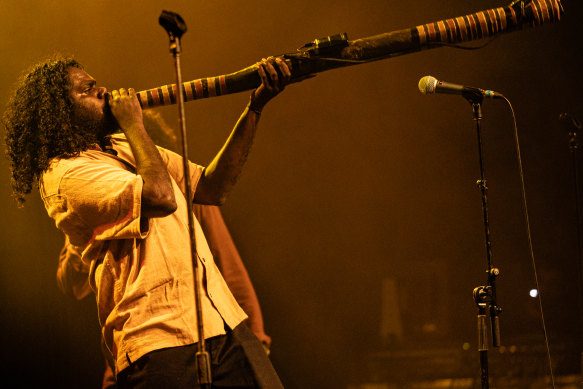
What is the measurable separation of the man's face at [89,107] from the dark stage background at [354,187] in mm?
2081

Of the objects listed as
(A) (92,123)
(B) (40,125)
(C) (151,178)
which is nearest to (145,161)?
(C) (151,178)

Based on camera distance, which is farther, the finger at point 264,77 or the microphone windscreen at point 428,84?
the microphone windscreen at point 428,84

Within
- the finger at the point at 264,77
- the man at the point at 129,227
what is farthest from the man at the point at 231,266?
the finger at the point at 264,77

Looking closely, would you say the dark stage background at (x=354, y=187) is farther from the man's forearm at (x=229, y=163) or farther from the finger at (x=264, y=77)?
the finger at (x=264, y=77)

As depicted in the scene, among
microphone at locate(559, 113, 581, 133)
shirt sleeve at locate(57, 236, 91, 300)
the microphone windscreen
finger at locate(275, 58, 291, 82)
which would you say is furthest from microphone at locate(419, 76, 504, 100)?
shirt sleeve at locate(57, 236, 91, 300)

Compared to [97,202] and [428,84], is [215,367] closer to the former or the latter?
[97,202]

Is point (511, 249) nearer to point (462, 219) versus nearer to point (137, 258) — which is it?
point (462, 219)

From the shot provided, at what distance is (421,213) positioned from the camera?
177 inches

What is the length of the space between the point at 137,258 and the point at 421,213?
115 inches

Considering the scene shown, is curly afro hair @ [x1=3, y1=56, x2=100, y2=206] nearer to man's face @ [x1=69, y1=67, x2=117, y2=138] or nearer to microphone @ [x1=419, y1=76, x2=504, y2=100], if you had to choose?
man's face @ [x1=69, y1=67, x2=117, y2=138]

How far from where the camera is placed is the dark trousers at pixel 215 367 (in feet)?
6.13

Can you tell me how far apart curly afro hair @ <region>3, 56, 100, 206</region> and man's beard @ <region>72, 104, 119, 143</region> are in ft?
0.04

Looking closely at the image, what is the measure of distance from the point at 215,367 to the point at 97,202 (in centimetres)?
65

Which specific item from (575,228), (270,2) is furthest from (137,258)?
(575,228)
